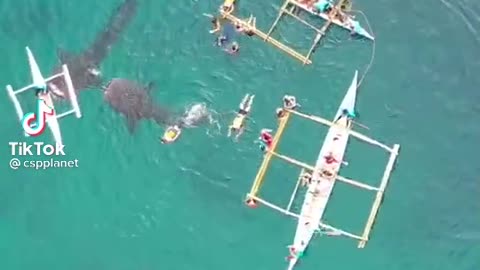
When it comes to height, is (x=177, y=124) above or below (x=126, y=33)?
below

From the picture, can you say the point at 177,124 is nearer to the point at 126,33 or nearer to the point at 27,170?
the point at 126,33

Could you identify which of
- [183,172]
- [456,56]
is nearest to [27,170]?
[183,172]

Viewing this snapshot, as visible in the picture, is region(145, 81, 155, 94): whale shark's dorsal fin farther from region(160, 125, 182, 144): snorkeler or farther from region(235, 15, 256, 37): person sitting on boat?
region(235, 15, 256, 37): person sitting on boat

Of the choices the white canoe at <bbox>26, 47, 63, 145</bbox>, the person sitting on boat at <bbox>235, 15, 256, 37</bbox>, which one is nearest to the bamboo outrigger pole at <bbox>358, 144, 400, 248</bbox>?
the person sitting on boat at <bbox>235, 15, 256, 37</bbox>

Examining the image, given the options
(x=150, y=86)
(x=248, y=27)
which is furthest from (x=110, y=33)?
(x=248, y=27)

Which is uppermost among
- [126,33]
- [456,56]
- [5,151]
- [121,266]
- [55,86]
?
[456,56]
